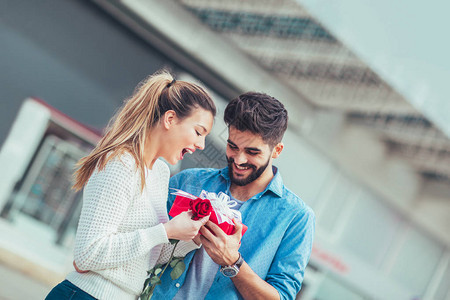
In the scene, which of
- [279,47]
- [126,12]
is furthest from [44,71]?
[279,47]

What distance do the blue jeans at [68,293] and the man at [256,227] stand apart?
347 mm

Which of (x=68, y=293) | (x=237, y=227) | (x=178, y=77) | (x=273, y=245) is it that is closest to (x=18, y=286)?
(x=178, y=77)

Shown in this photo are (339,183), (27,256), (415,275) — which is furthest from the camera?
(415,275)

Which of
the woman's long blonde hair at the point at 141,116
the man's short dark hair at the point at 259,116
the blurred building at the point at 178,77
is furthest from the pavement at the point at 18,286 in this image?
the man's short dark hair at the point at 259,116

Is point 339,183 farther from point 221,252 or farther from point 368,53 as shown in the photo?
point 221,252

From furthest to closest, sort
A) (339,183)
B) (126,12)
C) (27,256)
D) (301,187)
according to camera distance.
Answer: (339,183)
(301,187)
(27,256)
(126,12)

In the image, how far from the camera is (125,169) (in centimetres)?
178

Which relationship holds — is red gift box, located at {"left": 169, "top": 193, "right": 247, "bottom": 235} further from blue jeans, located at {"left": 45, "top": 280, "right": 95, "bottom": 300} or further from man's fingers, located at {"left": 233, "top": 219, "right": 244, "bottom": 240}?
blue jeans, located at {"left": 45, "top": 280, "right": 95, "bottom": 300}

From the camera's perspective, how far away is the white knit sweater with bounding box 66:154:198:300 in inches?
66.7

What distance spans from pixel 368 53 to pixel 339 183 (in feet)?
13.8

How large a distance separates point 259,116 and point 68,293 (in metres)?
0.95

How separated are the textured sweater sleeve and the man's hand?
0.16 m

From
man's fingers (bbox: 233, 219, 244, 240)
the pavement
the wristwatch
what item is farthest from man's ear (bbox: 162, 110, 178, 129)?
the pavement

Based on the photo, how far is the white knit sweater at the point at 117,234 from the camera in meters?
1.69
